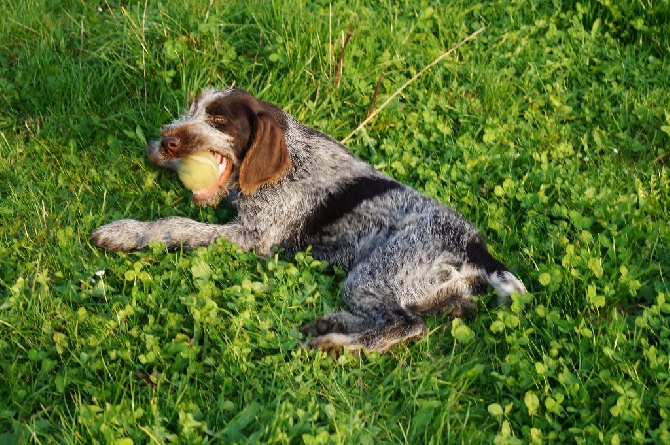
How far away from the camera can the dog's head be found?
4.77m

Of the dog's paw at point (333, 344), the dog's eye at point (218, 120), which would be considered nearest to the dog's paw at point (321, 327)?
the dog's paw at point (333, 344)

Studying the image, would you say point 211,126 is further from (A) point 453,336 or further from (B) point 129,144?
(A) point 453,336

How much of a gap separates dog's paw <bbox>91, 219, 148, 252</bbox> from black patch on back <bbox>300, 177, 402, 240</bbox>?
940mm

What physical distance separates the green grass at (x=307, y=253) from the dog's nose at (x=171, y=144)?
54cm

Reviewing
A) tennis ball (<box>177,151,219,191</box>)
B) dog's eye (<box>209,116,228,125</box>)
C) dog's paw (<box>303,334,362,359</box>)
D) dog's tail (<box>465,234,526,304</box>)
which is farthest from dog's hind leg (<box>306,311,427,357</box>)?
dog's eye (<box>209,116,228,125</box>)

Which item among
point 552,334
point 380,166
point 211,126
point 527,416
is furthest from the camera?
point 380,166

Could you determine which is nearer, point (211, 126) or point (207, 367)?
point (207, 367)

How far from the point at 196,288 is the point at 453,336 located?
4.44 feet

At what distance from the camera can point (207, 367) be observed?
12.8 feet

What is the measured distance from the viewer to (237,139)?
480cm

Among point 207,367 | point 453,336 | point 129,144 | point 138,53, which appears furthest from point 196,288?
point 138,53

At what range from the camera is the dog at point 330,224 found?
4.47 m

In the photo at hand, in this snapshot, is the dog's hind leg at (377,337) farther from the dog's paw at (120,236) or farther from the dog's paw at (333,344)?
the dog's paw at (120,236)

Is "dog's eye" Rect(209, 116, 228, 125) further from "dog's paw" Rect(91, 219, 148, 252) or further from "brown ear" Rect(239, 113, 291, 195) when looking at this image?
"dog's paw" Rect(91, 219, 148, 252)
